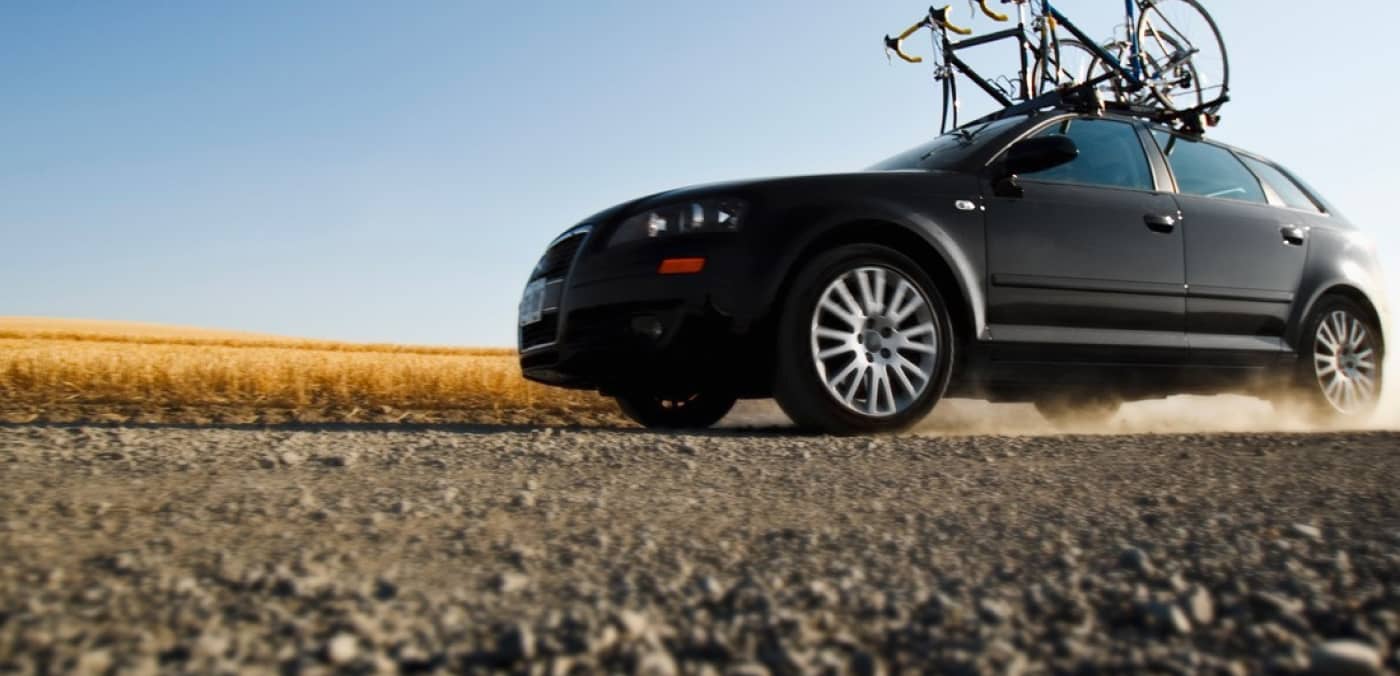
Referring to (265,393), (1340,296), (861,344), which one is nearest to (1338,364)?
(1340,296)

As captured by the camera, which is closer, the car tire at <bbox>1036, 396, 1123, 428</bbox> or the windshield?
the windshield

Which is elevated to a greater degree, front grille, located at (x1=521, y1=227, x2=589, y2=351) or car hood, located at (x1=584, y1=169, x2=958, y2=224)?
car hood, located at (x1=584, y1=169, x2=958, y2=224)

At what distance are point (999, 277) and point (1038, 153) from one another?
0.58m

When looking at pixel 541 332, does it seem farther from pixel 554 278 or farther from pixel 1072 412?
pixel 1072 412

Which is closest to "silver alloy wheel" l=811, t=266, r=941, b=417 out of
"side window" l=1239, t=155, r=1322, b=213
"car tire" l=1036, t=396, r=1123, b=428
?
"car tire" l=1036, t=396, r=1123, b=428

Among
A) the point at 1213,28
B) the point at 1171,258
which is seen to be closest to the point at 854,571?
the point at 1171,258

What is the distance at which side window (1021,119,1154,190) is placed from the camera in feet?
15.8

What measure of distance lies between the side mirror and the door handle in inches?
25.4

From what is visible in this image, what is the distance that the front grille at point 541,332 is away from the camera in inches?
174

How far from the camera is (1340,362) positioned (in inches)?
221

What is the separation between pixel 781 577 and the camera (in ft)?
5.49

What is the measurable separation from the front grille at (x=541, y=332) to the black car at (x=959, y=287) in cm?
1

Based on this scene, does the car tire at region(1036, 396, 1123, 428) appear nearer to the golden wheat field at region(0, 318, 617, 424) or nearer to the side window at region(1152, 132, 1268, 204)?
the side window at region(1152, 132, 1268, 204)

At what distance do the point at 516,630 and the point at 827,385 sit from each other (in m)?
2.69
